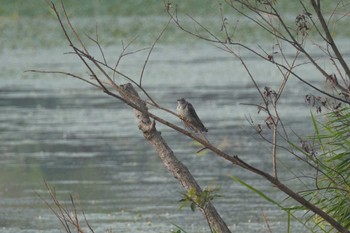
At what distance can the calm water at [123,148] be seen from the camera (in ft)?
32.3

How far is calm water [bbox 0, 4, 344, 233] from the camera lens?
9.84 metres

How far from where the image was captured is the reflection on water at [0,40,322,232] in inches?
387

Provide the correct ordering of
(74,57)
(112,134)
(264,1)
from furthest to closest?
(74,57) → (112,134) → (264,1)

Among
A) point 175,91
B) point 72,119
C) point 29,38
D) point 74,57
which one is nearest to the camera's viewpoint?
point 72,119

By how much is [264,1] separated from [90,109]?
12.6 metres

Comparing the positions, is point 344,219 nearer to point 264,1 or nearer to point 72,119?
point 264,1

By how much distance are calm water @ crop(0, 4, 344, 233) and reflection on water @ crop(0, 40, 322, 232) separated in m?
0.01

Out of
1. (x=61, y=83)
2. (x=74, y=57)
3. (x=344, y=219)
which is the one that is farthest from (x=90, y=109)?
(x=344, y=219)

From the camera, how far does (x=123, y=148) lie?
45.1ft

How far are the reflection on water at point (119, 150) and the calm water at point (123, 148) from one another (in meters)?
0.01

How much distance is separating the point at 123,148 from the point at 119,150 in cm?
16

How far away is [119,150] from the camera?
13.6 metres

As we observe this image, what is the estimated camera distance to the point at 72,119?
16328 millimetres

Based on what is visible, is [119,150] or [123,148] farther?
[123,148]
